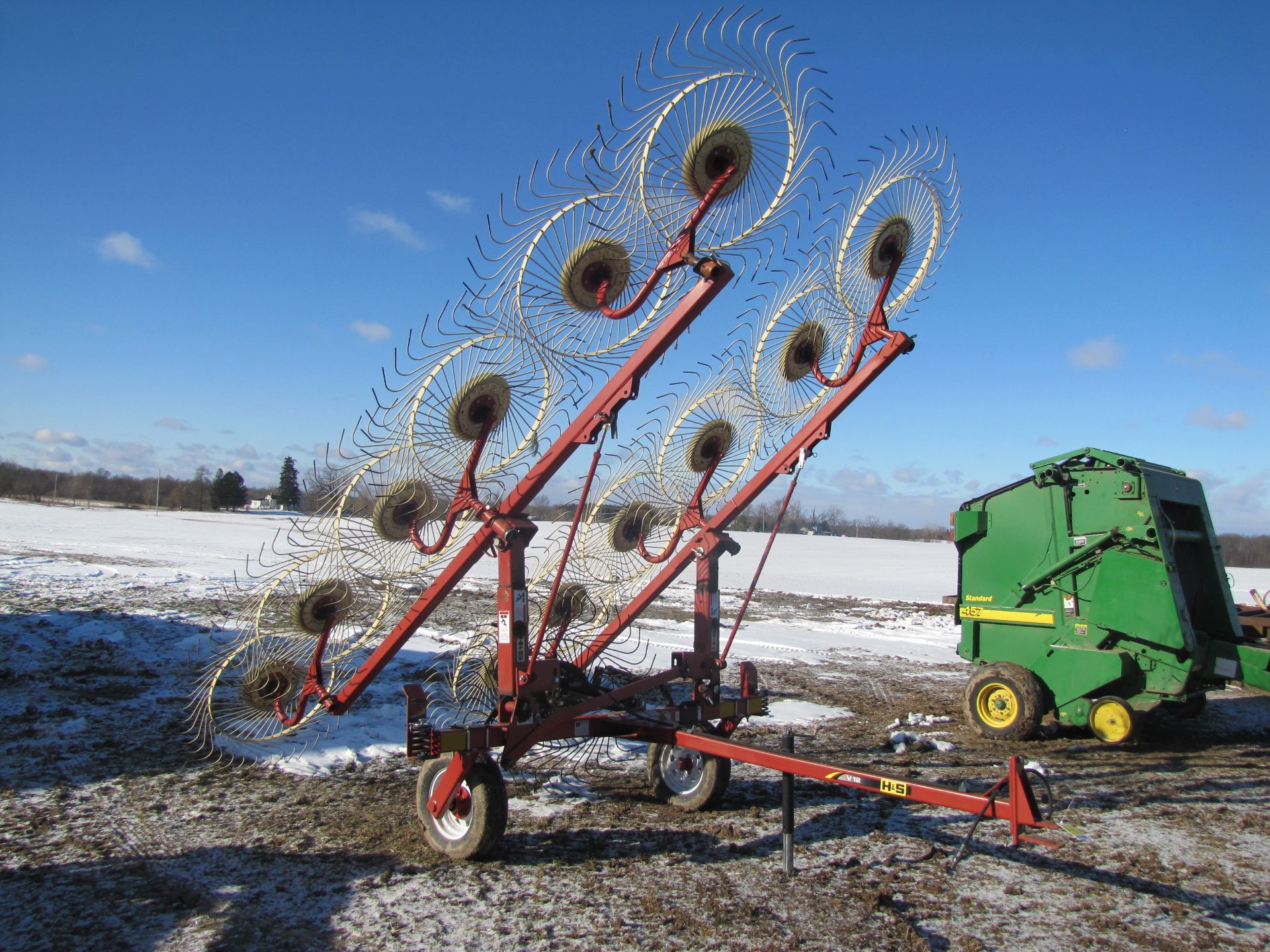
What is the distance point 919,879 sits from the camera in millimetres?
5070

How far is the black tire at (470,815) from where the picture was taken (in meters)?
5.09

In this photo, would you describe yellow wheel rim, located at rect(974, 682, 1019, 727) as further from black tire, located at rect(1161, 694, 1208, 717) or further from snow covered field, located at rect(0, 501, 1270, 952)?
black tire, located at rect(1161, 694, 1208, 717)

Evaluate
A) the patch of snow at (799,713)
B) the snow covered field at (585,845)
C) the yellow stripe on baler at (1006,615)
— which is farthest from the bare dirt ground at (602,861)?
the yellow stripe on baler at (1006,615)

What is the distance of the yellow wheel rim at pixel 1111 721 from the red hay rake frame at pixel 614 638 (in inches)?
139

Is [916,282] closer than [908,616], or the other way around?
[916,282]

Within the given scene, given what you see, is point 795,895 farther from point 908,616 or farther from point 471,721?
point 908,616

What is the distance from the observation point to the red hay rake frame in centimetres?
482

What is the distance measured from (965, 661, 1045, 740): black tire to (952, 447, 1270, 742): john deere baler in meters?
0.01

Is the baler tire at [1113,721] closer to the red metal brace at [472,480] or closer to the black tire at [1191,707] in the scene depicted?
the black tire at [1191,707]

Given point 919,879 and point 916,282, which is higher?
point 916,282

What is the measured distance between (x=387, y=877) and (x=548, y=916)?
3.67 feet

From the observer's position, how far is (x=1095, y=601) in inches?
346

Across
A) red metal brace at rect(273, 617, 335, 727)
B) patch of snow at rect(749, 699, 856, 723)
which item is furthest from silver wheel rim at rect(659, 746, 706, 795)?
patch of snow at rect(749, 699, 856, 723)

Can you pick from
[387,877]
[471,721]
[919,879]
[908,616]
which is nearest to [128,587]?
[471,721]
